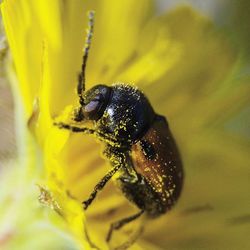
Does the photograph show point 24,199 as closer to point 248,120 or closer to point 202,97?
point 202,97

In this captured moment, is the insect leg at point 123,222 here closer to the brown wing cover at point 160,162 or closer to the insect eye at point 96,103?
the brown wing cover at point 160,162

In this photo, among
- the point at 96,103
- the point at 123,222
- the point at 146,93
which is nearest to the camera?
the point at 96,103

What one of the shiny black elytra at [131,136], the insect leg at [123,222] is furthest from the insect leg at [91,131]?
the insect leg at [123,222]

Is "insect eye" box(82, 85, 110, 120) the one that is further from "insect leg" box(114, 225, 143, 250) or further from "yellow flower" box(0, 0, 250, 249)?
"insect leg" box(114, 225, 143, 250)

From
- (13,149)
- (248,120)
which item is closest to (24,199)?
(13,149)

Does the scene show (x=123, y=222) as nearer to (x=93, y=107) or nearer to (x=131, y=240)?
(x=131, y=240)

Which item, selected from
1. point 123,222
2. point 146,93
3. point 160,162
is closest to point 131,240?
point 123,222

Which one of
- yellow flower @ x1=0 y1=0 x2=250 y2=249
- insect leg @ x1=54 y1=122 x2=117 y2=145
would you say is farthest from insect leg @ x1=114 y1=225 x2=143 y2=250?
insect leg @ x1=54 y1=122 x2=117 y2=145
